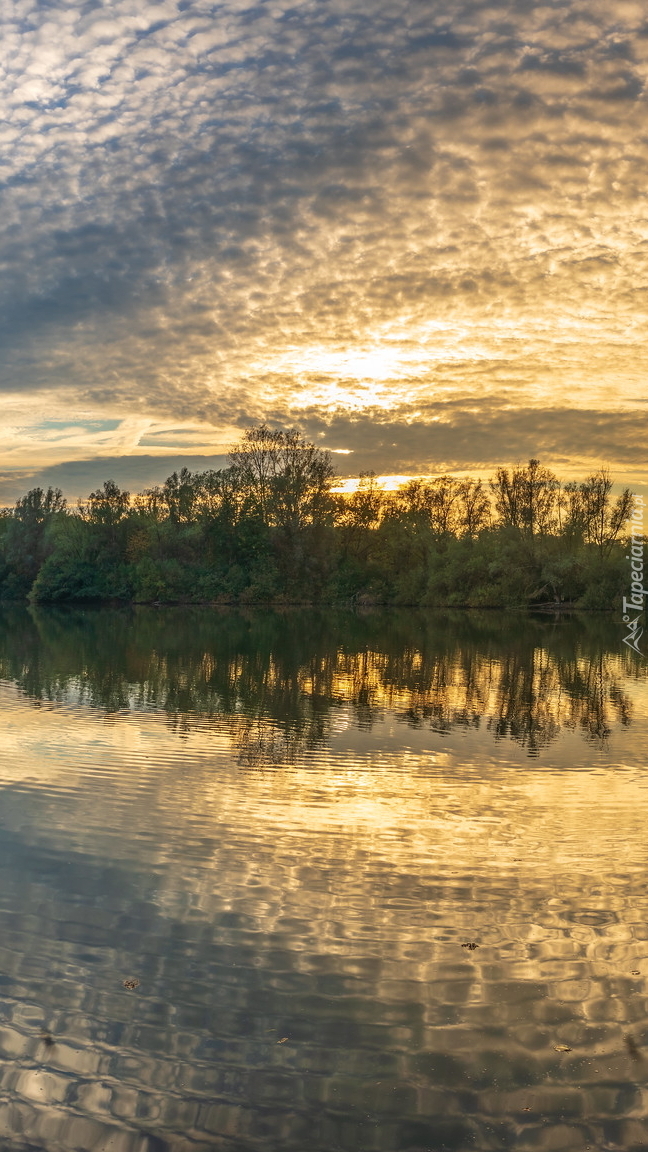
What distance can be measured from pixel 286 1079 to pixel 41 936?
268 cm

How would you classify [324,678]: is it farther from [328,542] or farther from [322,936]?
[328,542]

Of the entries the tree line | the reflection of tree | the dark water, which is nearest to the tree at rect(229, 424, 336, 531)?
the tree line

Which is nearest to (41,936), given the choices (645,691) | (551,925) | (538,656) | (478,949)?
(478,949)

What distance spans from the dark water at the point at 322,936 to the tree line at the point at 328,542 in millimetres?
58280

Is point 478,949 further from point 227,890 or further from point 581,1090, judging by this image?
point 227,890

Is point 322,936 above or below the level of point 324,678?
above

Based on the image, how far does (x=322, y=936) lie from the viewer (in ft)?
22.0

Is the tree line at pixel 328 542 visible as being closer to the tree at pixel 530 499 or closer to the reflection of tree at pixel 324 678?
the tree at pixel 530 499

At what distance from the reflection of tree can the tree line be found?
2737cm

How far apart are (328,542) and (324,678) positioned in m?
56.1

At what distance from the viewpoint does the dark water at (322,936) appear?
4.55 m

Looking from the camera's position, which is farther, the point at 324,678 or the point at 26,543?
A: the point at 26,543

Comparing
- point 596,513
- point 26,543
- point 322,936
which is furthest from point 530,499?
point 322,936

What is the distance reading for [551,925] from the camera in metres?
6.86
